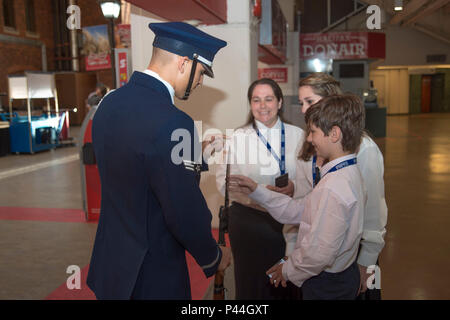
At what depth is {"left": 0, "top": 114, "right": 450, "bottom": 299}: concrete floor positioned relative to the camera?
3191 mm

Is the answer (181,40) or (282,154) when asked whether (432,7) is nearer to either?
(282,154)

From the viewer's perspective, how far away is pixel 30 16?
693 inches

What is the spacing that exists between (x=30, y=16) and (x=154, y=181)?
759 inches

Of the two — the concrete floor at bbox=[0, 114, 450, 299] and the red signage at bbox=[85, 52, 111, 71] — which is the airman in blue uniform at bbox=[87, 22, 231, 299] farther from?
the red signage at bbox=[85, 52, 111, 71]

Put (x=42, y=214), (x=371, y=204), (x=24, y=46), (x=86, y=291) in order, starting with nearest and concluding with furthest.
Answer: (x=371, y=204)
(x=86, y=291)
(x=42, y=214)
(x=24, y=46)

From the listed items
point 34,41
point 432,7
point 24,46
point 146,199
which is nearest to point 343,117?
point 146,199

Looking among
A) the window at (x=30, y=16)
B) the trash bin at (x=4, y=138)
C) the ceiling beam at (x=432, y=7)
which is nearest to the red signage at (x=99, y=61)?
the trash bin at (x=4, y=138)

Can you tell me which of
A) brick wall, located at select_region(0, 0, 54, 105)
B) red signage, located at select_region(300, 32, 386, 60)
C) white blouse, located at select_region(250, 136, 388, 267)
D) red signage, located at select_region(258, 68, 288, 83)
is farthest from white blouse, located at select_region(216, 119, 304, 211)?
brick wall, located at select_region(0, 0, 54, 105)

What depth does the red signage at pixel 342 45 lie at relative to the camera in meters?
13.0

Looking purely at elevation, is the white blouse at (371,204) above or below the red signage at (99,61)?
below

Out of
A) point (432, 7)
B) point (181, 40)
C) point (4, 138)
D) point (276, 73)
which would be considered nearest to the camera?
point (181, 40)

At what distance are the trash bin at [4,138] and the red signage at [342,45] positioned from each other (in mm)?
8873

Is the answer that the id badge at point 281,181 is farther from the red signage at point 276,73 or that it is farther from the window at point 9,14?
the window at point 9,14

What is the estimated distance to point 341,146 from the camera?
1.55m
